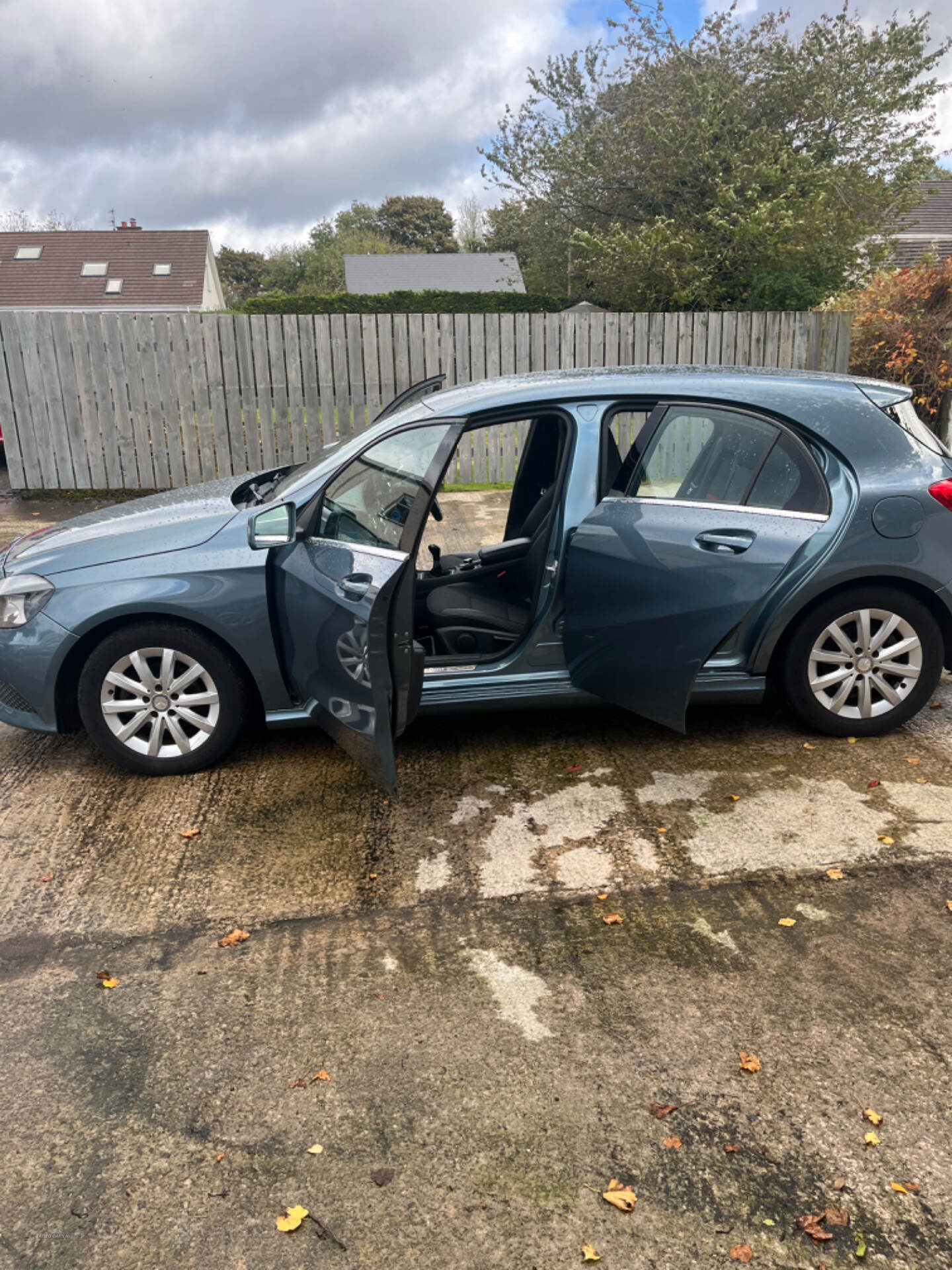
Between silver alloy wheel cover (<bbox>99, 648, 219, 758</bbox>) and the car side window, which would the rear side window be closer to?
the car side window

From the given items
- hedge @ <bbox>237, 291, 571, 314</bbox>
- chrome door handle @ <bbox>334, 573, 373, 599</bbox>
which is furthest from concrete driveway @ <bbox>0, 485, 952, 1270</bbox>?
hedge @ <bbox>237, 291, 571, 314</bbox>

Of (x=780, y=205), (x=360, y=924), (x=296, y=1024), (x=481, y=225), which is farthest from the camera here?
(x=481, y=225)

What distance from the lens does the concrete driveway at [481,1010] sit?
6.53ft

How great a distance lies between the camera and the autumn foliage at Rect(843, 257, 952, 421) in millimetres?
11164

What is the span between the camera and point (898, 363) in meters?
11.4

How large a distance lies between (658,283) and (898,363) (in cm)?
459

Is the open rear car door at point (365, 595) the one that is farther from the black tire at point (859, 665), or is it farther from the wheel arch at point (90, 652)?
the black tire at point (859, 665)

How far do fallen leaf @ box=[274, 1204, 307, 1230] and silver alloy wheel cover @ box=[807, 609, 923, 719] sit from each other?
3.05 meters

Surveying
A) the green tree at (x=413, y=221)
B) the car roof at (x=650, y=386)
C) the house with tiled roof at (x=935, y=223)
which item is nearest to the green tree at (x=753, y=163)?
the car roof at (x=650, y=386)

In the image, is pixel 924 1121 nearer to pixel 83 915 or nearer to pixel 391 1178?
pixel 391 1178

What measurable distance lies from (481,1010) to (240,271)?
84691 mm

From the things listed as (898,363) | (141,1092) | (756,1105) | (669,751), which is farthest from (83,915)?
(898,363)

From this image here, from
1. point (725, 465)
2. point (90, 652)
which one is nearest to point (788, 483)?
point (725, 465)

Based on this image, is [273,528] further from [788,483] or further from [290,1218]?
[290,1218]
